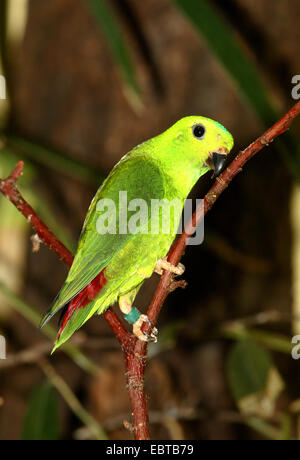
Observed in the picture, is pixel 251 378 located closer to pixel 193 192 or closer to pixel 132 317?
pixel 132 317

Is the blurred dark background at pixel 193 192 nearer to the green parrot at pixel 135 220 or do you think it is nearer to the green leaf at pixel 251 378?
the green leaf at pixel 251 378

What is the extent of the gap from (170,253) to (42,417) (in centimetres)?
70

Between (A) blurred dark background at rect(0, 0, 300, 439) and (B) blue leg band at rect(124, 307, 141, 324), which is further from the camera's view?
(A) blurred dark background at rect(0, 0, 300, 439)

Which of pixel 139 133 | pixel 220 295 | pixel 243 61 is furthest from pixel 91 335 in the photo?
pixel 243 61

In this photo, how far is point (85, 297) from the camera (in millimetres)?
849

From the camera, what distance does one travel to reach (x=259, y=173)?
213cm

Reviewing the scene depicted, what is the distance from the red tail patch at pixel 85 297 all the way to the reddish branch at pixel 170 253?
0.08 meters

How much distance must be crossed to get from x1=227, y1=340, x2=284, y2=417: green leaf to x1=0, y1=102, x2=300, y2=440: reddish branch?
0.55 metres

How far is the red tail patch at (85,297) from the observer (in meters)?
0.81

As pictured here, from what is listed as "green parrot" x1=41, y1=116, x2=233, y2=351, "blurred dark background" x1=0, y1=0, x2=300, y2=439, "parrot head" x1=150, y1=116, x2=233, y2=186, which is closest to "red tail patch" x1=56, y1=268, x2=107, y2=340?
"green parrot" x1=41, y1=116, x2=233, y2=351

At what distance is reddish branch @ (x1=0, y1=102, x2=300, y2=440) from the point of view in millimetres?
586

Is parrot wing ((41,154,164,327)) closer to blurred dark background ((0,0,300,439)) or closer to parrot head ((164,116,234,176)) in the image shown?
parrot head ((164,116,234,176))

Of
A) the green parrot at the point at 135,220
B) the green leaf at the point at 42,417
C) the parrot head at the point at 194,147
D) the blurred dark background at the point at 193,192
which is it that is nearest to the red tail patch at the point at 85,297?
the green parrot at the point at 135,220
